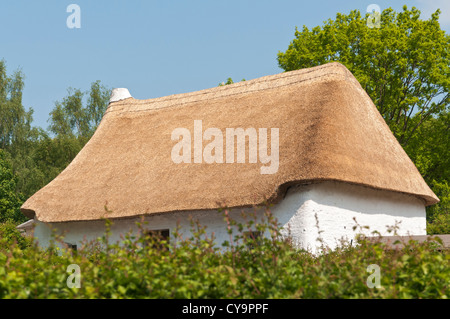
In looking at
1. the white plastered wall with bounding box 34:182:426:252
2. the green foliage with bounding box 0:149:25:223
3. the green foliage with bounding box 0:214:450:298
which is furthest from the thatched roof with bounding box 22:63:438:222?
the green foliage with bounding box 0:149:25:223

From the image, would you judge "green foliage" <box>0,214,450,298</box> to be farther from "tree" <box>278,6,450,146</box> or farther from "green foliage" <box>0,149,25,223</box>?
"green foliage" <box>0,149,25,223</box>

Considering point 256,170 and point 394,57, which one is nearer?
point 256,170

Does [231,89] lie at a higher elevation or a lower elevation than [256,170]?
higher

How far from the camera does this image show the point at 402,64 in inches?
875

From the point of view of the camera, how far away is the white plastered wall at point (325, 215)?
11.1 meters

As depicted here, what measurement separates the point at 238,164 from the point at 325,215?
2.49 metres

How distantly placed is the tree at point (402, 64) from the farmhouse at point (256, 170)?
28.4 ft

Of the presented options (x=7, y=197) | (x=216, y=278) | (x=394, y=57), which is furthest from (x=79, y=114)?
(x=216, y=278)

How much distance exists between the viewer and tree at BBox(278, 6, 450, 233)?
74.5 ft

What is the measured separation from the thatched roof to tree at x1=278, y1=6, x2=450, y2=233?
835cm

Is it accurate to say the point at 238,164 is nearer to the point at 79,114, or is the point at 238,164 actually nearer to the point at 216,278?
the point at 216,278

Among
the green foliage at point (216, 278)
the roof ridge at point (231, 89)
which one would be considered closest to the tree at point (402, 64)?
the roof ridge at point (231, 89)

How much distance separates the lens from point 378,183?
11.9 meters
